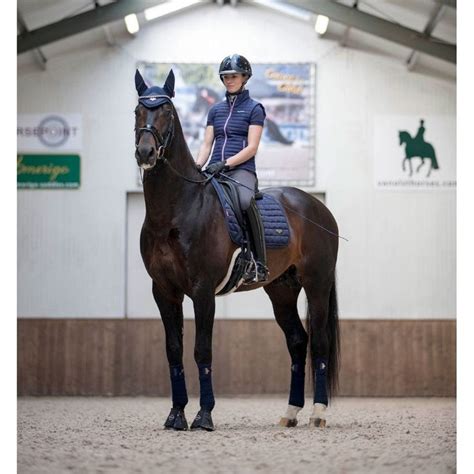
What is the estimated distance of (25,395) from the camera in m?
13.6

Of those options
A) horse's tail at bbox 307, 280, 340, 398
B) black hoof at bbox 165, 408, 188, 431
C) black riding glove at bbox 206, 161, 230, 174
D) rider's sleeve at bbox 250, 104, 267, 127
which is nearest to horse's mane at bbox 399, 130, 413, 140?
horse's tail at bbox 307, 280, 340, 398

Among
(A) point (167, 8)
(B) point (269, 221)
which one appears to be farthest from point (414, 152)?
(B) point (269, 221)

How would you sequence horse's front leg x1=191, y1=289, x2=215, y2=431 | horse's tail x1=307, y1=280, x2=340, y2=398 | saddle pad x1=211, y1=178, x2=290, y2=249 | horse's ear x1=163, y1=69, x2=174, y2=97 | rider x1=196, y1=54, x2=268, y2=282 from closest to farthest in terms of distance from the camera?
horse's ear x1=163, y1=69, x2=174, y2=97, horse's front leg x1=191, y1=289, x2=215, y2=431, saddle pad x1=211, y1=178, x2=290, y2=249, rider x1=196, y1=54, x2=268, y2=282, horse's tail x1=307, y1=280, x2=340, y2=398

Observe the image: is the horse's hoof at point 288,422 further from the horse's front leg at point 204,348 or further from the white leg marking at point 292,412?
the horse's front leg at point 204,348

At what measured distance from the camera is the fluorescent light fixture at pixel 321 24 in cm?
1318

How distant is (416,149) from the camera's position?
45.9 feet

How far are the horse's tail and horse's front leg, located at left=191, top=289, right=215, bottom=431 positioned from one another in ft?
3.78

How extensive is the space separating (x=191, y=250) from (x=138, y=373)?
7248 mm

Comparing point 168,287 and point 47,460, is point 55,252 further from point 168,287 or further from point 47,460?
point 47,460

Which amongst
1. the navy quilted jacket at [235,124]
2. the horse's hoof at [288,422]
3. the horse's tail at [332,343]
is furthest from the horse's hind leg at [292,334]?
the navy quilted jacket at [235,124]

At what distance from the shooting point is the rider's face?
23.8 ft

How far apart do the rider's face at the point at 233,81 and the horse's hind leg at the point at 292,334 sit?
1.62 meters

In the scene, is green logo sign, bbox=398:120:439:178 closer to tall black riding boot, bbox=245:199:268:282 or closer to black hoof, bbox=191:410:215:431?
tall black riding boot, bbox=245:199:268:282
